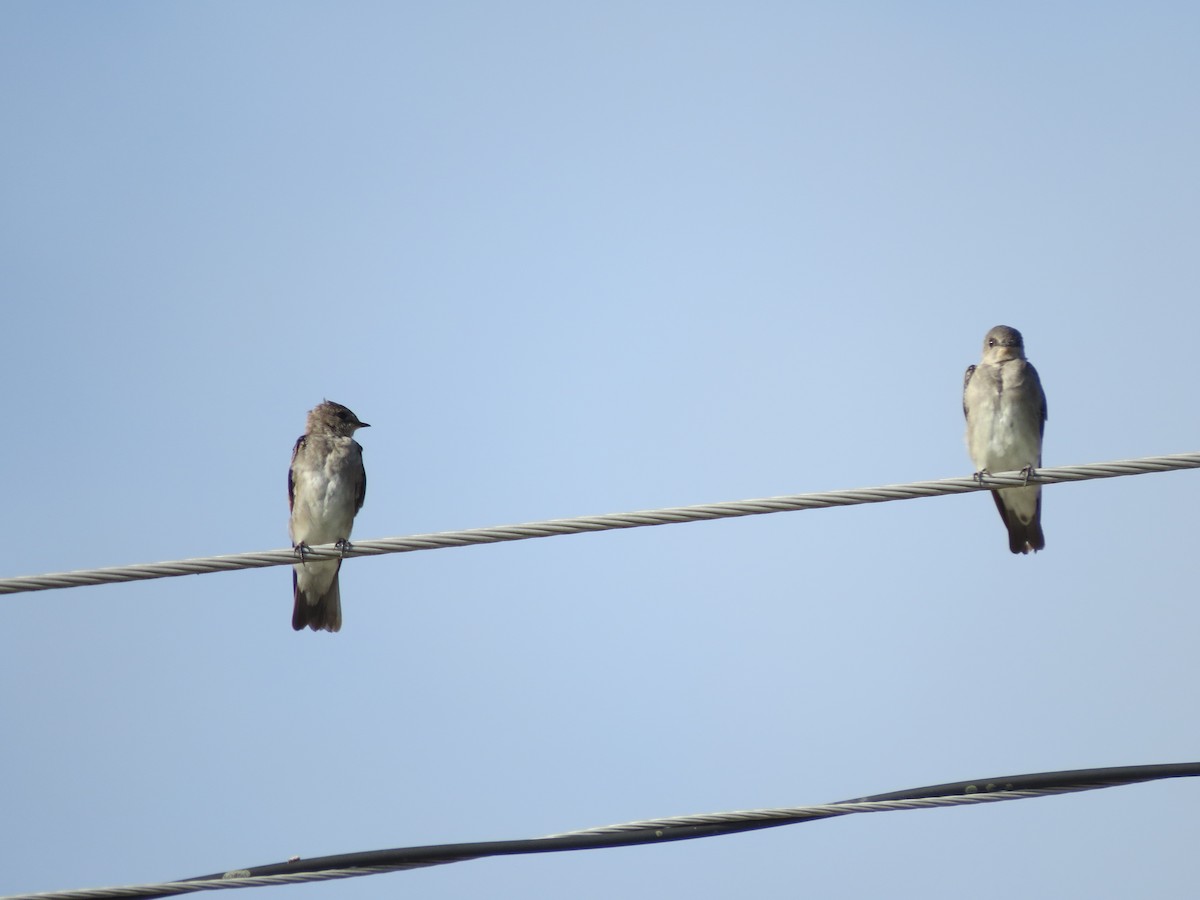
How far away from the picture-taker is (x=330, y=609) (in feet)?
41.2

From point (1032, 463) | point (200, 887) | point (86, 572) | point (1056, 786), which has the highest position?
point (1032, 463)

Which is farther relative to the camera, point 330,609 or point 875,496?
point 330,609

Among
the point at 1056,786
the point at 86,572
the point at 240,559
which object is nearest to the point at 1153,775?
the point at 1056,786

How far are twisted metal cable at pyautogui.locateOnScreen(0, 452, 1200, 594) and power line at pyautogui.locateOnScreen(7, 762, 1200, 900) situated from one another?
58.3 inches

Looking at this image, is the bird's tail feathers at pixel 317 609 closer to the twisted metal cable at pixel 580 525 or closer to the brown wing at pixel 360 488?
the brown wing at pixel 360 488

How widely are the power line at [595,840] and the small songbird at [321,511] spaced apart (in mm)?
6766

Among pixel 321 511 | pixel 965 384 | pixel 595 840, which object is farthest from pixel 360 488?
pixel 595 840

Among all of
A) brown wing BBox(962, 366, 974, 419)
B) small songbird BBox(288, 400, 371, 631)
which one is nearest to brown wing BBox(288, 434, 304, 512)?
small songbird BBox(288, 400, 371, 631)

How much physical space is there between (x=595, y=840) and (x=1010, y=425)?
739cm

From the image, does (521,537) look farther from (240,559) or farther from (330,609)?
(330,609)

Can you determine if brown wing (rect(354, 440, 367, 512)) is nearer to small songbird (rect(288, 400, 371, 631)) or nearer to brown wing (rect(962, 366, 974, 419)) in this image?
small songbird (rect(288, 400, 371, 631))

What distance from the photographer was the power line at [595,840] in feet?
18.3

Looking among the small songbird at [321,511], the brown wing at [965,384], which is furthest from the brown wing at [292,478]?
the brown wing at [965,384]

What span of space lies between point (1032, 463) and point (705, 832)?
7.30 m
